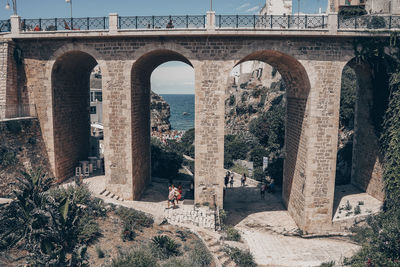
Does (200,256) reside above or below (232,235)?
above

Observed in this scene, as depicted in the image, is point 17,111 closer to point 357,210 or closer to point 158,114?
point 357,210

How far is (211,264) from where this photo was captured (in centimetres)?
978

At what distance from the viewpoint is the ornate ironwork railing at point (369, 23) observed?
41.2 ft

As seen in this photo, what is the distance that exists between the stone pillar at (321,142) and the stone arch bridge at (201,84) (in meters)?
0.04

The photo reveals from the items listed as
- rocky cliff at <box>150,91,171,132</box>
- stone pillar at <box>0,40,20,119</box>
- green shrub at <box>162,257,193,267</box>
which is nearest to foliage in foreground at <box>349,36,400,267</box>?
green shrub at <box>162,257,193,267</box>

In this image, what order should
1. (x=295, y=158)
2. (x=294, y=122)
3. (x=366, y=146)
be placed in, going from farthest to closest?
(x=366, y=146), (x=294, y=122), (x=295, y=158)

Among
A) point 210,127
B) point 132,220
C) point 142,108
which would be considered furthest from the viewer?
point 142,108

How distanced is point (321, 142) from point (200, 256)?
24.1ft

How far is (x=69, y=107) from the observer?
15.3 m

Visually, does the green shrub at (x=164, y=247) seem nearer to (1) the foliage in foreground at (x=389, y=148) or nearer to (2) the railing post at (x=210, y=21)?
(1) the foliage in foreground at (x=389, y=148)

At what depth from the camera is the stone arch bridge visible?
1253cm

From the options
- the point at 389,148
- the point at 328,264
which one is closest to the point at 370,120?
the point at 389,148

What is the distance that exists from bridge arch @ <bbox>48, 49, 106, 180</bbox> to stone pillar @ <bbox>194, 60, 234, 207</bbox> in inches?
187

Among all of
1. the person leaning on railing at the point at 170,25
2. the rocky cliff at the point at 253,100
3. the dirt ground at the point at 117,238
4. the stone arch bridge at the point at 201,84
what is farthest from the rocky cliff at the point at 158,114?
the dirt ground at the point at 117,238
